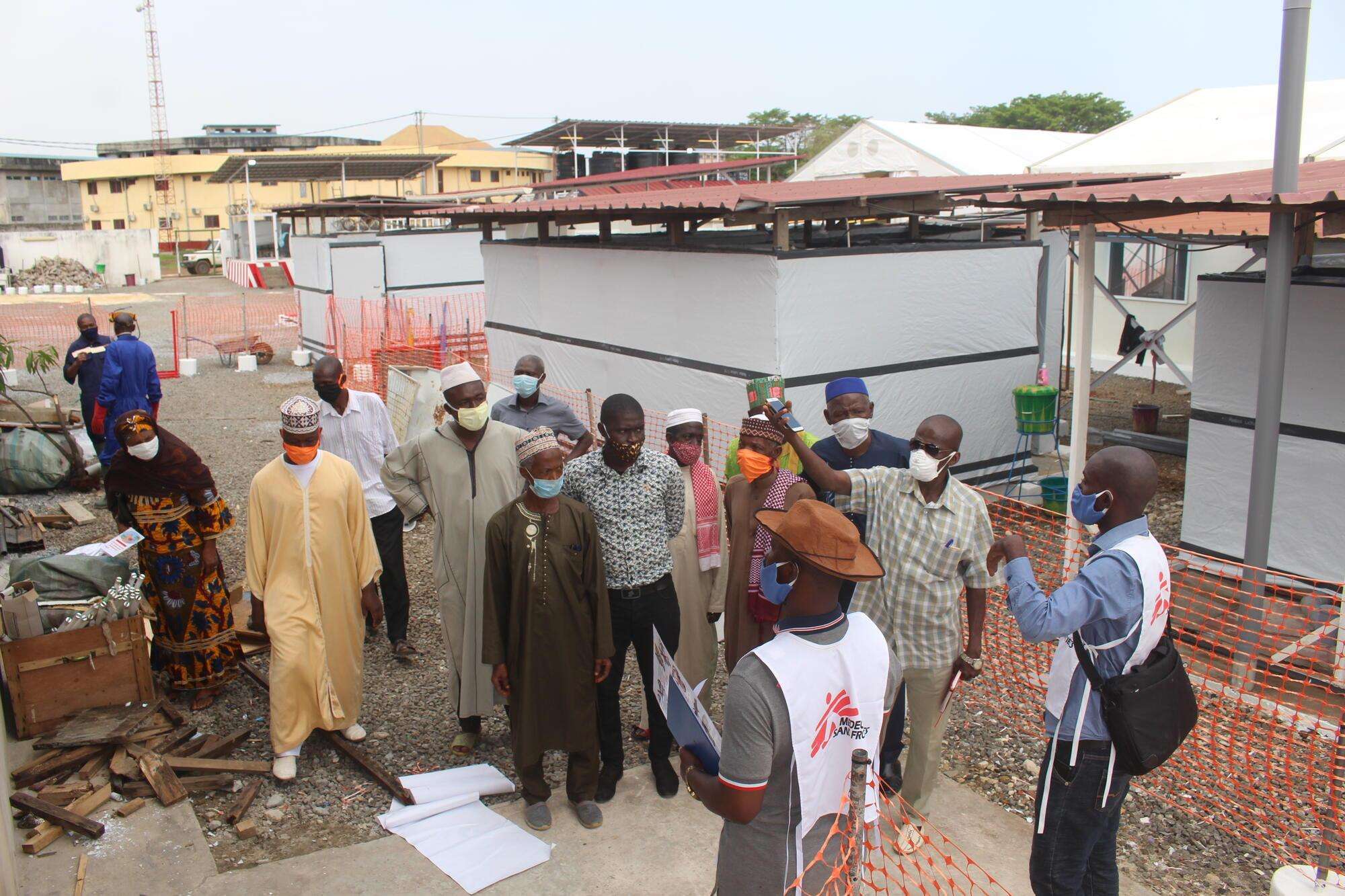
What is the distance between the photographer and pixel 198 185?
57250 mm

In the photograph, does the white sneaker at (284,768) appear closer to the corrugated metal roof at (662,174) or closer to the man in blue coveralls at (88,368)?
the man in blue coveralls at (88,368)

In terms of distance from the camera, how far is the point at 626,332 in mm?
10016

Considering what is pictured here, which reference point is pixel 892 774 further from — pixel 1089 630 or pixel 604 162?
pixel 604 162

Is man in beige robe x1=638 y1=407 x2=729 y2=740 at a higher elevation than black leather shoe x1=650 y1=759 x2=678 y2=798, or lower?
higher

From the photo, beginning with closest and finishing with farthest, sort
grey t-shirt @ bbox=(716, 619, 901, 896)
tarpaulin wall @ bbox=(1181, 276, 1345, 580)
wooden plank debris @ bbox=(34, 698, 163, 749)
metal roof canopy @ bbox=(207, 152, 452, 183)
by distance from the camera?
1. grey t-shirt @ bbox=(716, 619, 901, 896)
2. wooden plank debris @ bbox=(34, 698, 163, 749)
3. tarpaulin wall @ bbox=(1181, 276, 1345, 580)
4. metal roof canopy @ bbox=(207, 152, 452, 183)

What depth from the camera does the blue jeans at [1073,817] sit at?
10.5 feet

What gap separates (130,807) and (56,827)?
Result: 28cm

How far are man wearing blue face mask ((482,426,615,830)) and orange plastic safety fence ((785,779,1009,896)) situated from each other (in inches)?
50.2

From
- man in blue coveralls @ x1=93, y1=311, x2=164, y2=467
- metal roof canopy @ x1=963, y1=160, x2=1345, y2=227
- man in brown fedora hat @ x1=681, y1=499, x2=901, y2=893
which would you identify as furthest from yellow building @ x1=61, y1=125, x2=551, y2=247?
man in brown fedora hat @ x1=681, y1=499, x2=901, y2=893

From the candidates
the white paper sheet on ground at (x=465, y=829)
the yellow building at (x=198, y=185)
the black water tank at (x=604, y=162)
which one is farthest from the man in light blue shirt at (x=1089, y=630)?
the yellow building at (x=198, y=185)

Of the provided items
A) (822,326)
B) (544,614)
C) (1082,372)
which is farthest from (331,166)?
(544,614)

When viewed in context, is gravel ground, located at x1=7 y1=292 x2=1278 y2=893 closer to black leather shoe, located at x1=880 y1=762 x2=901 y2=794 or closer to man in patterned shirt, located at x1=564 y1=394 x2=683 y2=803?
black leather shoe, located at x1=880 y1=762 x2=901 y2=794

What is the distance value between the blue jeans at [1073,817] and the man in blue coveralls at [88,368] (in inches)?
363

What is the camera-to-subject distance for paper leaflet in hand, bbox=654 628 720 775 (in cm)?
279
